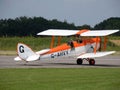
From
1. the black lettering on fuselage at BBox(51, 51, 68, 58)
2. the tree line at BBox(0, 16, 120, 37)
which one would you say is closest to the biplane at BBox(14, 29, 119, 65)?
the black lettering on fuselage at BBox(51, 51, 68, 58)

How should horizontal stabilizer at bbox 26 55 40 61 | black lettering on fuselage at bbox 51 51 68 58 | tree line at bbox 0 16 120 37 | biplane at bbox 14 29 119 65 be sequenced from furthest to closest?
tree line at bbox 0 16 120 37 → black lettering on fuselage at bbox 51 51 68 58 → biplane at bbox 14 29 119 65 → horizontal stabilizer at bbox 26 55 40 61

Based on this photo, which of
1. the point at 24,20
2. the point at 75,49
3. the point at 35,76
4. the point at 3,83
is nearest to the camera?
the point at 3,83

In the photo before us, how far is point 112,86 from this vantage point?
1945 centimetres

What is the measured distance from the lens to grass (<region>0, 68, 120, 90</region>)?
757 inches

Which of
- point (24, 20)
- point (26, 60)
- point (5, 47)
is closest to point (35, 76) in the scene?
point (26, 60)

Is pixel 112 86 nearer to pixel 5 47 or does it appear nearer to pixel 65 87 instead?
pixel 65 87

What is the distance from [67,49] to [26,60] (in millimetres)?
3163

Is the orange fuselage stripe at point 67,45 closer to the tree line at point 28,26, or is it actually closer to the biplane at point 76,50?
the biplane at point 76,50

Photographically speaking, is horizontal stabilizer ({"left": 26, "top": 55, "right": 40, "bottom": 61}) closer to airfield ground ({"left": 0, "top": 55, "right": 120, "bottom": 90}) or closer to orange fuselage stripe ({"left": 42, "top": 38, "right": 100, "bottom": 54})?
orange fuselage stripe ({"left": 42, "top": 38, "right": 100, "bottom": 54})

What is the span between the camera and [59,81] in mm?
21016

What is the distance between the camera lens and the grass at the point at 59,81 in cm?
1923

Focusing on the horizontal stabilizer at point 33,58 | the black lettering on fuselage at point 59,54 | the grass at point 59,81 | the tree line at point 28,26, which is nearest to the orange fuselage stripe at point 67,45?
the black lettering on fuselage at point 59,54

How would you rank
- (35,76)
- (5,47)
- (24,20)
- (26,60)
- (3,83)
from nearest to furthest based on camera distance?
(3,83), (35,76), (26,60), (5,47), (24,20)

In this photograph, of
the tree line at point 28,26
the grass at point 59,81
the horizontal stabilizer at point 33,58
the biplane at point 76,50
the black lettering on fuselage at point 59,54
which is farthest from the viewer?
the tree line at point 28,26
